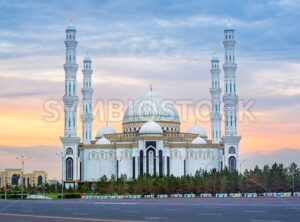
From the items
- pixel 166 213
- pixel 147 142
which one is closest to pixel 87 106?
pixel 147 142

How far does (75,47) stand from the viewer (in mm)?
107562

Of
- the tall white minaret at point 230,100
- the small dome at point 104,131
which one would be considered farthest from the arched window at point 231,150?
the small dome at point 104,131

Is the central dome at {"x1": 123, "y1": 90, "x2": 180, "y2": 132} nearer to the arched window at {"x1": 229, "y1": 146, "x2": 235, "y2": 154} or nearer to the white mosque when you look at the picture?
the white mosque

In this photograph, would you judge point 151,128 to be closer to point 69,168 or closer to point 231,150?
point 231,150

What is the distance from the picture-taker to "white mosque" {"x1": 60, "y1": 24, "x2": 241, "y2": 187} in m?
107

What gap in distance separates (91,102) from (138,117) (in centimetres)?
856

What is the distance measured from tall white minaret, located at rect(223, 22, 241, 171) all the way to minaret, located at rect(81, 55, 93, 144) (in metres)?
21.4

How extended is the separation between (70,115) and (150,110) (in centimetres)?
1638

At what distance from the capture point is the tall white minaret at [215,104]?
11412 centimetres

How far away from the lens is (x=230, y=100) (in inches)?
4195

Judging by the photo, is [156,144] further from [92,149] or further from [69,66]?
[69,66]

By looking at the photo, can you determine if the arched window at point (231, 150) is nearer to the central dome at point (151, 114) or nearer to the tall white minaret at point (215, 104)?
the tall white minaret at point (215, 104)

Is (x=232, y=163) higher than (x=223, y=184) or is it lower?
higher

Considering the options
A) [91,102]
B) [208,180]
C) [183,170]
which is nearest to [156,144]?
[183,170]
